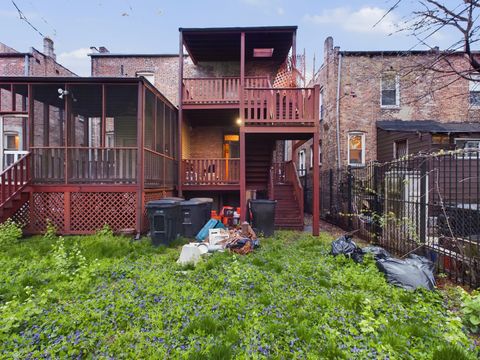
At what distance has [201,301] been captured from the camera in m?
3.45

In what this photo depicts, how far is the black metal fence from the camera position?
4.41 metres

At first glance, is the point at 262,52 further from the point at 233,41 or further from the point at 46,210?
the point at 46,210

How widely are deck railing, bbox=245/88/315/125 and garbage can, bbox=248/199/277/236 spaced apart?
2.67m

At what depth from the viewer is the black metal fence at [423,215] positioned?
4.41 meters

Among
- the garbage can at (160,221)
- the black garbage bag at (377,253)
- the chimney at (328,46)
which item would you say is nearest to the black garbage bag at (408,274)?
the black garbage bag at (377,253)

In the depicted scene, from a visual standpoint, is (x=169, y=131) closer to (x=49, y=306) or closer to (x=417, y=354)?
(x=49, y=306)

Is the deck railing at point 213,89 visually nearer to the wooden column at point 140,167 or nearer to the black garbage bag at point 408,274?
the wooden column at point 140,167

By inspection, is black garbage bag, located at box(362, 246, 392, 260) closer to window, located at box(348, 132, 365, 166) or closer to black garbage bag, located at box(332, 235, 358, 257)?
black garbage bag, located at box(332, 235, 358, 257)

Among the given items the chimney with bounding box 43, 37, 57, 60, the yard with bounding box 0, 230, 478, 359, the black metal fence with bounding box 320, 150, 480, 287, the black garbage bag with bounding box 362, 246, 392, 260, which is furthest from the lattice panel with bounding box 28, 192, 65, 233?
the chimney with bounding box 43, 37, 57, 60

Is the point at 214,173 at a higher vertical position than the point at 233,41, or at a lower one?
lower

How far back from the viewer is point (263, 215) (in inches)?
316

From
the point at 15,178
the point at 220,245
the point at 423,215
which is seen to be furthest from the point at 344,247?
the point at 15,178

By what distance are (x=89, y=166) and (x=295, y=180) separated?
7.34 meters

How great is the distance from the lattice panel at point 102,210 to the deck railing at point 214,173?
Answer: 312cm
